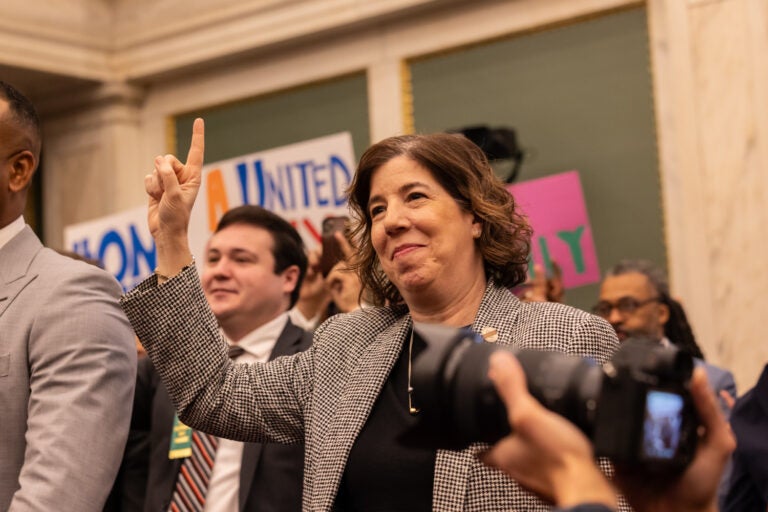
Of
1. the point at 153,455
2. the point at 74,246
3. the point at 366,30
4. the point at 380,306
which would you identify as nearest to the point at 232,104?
the point at 366,30

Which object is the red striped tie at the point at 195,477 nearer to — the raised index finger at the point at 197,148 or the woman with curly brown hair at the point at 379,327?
the woman with curly brown hair at the point at 379,327

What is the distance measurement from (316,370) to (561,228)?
267 centimetres

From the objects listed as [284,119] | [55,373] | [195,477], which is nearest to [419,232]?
[55,373]

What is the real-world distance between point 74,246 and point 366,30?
7.13 feet

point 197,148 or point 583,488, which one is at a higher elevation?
point 197,148

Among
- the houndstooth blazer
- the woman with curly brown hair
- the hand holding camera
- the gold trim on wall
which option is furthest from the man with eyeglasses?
the hand holding camera

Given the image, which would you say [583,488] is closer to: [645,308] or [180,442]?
[180,442]

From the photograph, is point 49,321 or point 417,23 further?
point 417,23

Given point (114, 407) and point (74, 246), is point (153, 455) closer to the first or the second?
point (114, 407)

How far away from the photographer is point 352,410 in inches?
93.3

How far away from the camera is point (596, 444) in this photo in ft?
3.91

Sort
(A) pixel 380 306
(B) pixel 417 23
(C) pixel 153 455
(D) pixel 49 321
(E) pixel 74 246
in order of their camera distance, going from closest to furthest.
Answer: (D) pixel 49 321, (A) pixel 380 306, (C) pixel 153 455, (E) pixel 74 246, (B) pixel 417 23

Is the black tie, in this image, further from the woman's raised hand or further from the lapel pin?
the lapel pin

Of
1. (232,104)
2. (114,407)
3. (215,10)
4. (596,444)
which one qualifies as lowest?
(114,407)
